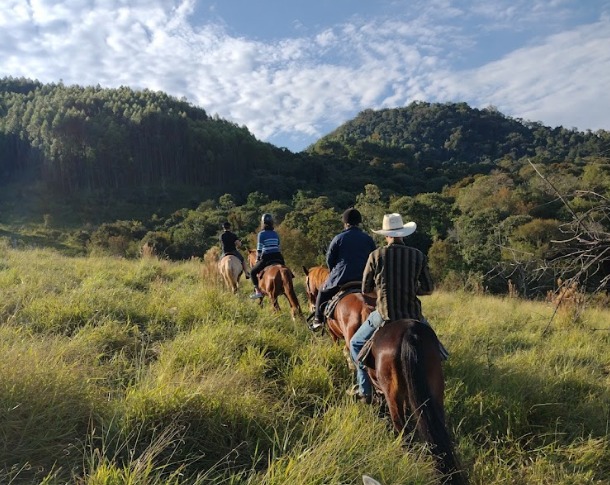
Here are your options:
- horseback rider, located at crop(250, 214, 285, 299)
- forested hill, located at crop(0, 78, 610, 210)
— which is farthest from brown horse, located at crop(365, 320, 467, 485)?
forested hill, located at crop(0, 78, 610, 210)

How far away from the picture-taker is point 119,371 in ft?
12.7

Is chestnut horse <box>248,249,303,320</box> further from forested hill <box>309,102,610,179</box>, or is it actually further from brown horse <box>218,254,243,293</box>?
forested hill <box>309,102,610,179</box>

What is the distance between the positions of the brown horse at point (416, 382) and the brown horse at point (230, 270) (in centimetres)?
610

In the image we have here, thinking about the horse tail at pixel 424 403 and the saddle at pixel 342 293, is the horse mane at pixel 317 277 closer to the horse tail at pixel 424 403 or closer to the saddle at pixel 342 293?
the saddle at pixel 342 293

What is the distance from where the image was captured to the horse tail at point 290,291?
734 cm

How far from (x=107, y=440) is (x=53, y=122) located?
3558 inches

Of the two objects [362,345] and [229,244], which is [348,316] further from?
[229,244]

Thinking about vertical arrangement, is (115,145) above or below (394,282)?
above

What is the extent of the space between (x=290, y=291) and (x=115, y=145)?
81871mm

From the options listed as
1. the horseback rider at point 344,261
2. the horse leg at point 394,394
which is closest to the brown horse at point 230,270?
the horseback rider at point 344,261

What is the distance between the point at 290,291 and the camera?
7457 mm

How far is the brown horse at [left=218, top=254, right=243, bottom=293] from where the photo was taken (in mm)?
9328

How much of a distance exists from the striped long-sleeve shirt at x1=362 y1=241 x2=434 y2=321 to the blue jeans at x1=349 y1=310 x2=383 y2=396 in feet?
0.54

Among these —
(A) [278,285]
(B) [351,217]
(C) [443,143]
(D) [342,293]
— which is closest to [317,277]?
(A) [278,285]
